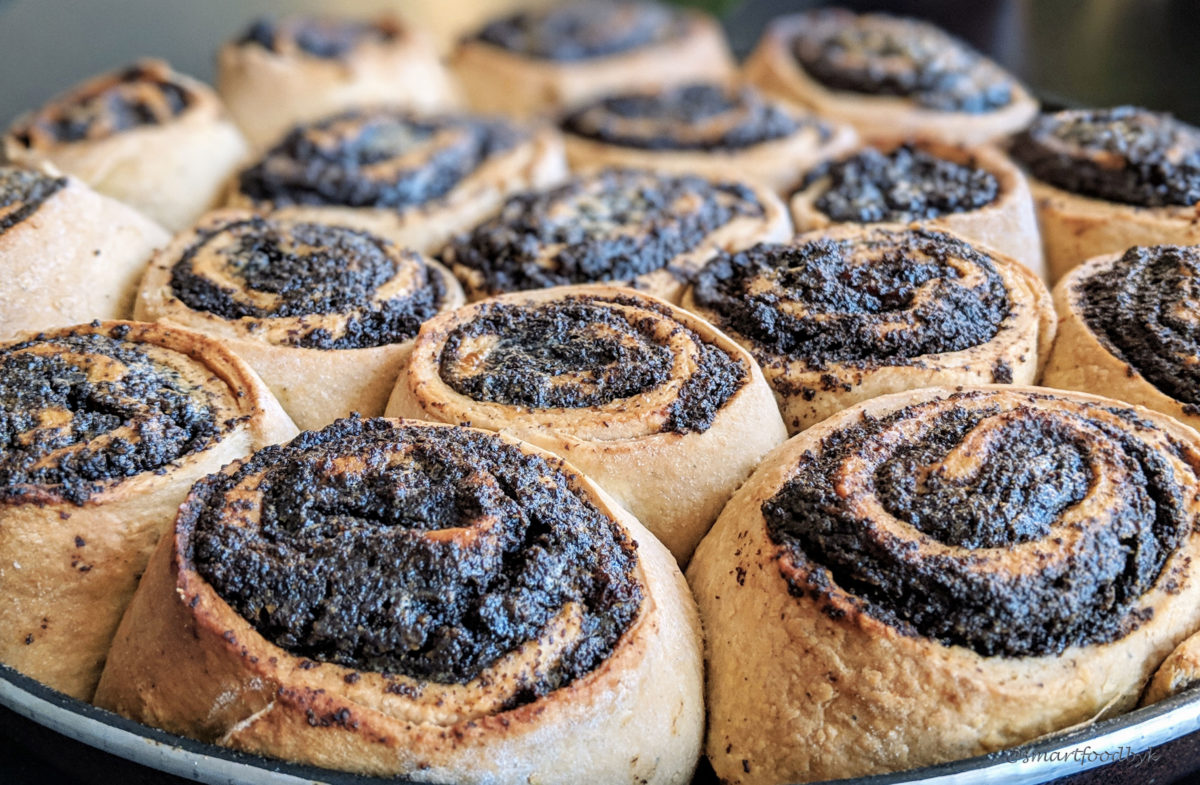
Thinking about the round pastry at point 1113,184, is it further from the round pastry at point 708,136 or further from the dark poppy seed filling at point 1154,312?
the round pastry at point 708,136

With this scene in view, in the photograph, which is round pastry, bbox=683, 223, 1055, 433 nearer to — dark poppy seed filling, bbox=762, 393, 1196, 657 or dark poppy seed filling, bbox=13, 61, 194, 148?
dark poppy seed filling, bbox=762, 393, 1196, 657

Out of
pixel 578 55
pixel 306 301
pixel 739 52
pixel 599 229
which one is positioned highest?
pixel 306 301

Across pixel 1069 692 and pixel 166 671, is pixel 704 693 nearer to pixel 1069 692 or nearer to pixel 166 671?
pixel 1069 692

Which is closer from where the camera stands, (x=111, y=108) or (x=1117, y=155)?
(x=1117, y=155)

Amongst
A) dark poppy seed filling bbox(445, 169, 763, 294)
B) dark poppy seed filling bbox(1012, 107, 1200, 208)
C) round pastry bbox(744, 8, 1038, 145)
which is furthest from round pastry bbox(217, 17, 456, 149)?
dark poppy seed filling bbox(1012, 107, 1200, 208)

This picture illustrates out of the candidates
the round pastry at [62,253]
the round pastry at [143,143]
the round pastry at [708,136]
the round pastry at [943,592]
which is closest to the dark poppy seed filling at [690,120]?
the round pastry at [708,136]

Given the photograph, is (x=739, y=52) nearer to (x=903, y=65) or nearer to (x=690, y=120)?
(x=903, y=65)

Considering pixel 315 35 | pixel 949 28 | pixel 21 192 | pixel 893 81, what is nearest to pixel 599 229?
pixel 21 192
